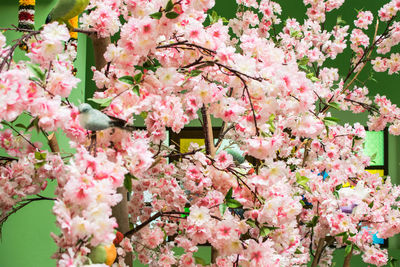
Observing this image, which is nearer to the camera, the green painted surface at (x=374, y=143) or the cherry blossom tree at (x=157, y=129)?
the cherry blossom tree at (x=157, y=129)

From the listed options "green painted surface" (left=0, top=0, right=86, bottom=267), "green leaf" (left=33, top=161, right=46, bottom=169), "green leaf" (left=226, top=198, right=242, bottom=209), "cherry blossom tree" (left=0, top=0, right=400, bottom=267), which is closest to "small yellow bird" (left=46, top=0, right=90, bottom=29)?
"cherry blossom tree" (left=0, top=0, right=400, bottom=267)

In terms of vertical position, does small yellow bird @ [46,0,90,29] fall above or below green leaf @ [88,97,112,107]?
above

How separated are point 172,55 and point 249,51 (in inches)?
10.3

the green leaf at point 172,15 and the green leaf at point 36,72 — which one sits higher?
the green leaf at point 172,15

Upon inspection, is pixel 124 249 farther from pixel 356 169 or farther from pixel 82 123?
pixel 356 169

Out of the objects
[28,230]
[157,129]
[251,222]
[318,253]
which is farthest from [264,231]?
[28,230]

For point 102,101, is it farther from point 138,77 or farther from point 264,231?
point 264,231

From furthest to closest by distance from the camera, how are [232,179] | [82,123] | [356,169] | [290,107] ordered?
[356,169], [232,179], [290,107], [82,123]

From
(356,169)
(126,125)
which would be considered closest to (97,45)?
(126,125)

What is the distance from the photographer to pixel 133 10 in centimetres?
122

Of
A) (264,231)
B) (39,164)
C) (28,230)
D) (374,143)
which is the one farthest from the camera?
(374,143)

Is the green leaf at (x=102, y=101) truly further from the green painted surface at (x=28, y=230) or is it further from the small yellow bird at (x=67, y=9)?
the green painted surface at (x=28, y=230)

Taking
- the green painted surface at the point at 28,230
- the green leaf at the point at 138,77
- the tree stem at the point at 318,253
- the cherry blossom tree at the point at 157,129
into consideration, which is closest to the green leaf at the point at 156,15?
the cherry blossom tree at the point at 157,129

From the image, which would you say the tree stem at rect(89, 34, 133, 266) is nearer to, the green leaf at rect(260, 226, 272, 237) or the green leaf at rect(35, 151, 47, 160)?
the green leaf at rect(35, 151, 47, 160)
